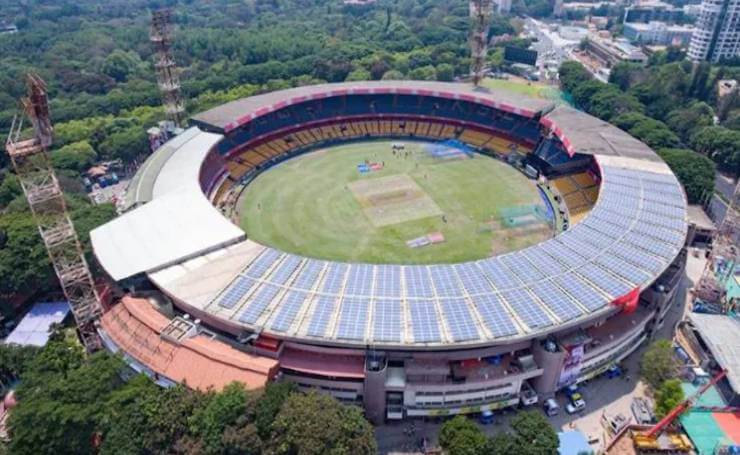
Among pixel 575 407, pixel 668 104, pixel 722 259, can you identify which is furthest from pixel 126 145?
pixel 668 104

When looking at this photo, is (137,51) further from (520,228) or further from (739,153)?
(739,153)

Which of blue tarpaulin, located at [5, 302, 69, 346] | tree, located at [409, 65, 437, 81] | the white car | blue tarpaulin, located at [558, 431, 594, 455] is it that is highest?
tree, located at [409, 65, 437, 81]

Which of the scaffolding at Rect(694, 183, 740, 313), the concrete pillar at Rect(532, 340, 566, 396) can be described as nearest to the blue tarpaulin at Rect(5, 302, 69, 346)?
the concrete pillar at Rect(532, 340, 566, 396)

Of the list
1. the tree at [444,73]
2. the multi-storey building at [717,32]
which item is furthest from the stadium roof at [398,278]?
the multi-storey building at [717,32]

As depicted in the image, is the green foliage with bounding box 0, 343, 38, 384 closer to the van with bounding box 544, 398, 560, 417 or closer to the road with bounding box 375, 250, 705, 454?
the road with bounding box 375, 250, 705, 454

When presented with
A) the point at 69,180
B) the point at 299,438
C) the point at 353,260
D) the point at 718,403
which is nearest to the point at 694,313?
the point at 718,403

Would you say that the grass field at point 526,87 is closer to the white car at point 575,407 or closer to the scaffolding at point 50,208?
the white car at point 575,407

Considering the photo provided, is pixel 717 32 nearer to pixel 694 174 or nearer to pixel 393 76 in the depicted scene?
pixel 694 174
